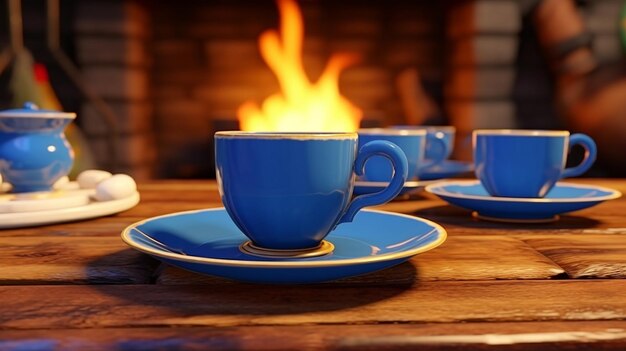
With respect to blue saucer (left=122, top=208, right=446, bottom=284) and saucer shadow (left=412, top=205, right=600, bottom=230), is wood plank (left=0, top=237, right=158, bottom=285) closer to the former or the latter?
blue saucer (left=122, top=208, right=446, bottom=284)

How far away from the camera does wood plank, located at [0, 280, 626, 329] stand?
1.34 feet

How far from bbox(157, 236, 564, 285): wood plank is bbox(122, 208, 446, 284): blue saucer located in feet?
0.06

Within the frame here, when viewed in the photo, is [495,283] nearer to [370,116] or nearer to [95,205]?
[95,205]

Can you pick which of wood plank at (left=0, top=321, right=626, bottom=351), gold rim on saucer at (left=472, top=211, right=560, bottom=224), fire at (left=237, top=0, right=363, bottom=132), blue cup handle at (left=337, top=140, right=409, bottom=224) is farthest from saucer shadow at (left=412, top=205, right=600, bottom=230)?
fire at (left=237, top=0, right=363, bottom=132)

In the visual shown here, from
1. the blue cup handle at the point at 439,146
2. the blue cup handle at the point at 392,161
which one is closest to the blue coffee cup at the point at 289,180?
the blue cup handle at the point at 392,161

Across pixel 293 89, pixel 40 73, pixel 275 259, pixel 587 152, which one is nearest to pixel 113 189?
pixel 275 259

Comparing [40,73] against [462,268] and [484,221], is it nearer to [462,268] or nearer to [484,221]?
[484,221]

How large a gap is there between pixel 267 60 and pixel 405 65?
542 millimetres

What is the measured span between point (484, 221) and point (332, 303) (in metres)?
0.39

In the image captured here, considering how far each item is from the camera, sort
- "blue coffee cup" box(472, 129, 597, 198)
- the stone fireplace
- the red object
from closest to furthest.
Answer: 1. "blue coffee cup" box(472, 129, 597, 198)
2. the red object
3. the stone fireplace

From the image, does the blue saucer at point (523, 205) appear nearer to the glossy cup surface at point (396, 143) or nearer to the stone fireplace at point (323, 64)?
the glossy cup surface at point (396, 143)

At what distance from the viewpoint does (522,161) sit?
787mm

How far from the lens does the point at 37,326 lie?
1.31 ft

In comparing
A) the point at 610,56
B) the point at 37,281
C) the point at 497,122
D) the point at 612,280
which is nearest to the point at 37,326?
the point at 37,281
